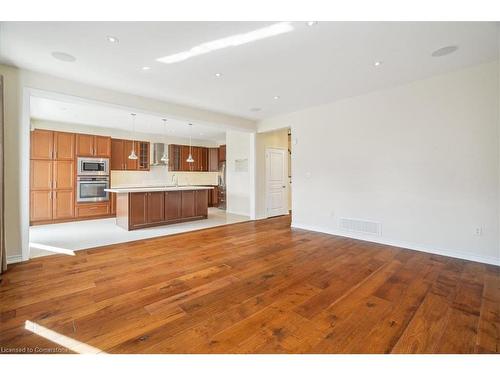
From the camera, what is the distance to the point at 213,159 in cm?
929

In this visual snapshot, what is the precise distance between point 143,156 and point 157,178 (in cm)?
94

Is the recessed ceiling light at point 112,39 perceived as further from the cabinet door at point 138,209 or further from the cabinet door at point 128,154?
the cabinet door at point 128,154

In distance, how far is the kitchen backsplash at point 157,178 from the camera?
721 centimetres

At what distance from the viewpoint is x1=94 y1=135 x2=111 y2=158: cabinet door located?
6.43m

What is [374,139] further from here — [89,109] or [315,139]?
[89,109]

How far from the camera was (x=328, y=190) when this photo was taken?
484 cm

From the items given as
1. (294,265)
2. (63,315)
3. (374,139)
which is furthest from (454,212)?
(63,315)

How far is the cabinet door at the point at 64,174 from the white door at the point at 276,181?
5.28m

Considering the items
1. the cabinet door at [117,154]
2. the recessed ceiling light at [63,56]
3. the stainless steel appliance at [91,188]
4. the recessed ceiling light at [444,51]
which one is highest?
the recessed ceiling light at [444,51]

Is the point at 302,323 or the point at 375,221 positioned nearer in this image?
the point at 302,323

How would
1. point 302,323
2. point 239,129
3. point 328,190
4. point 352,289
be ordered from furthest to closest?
point 239,129 → point 328,190 → point 352,289 → point 302,323

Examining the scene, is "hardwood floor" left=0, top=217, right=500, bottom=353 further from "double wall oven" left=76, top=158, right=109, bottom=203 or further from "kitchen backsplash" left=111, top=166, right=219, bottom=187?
"kitchen backsplash" left=111, top=166, right=219, bottom=187

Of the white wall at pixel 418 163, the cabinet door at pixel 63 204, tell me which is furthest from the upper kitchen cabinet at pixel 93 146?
the white wall at pixel 418 163
